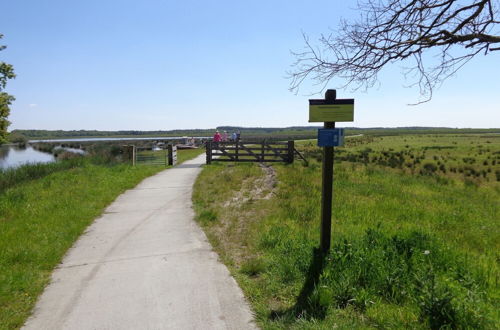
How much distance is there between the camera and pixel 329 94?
4.64 meters

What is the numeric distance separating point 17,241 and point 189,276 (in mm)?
3501

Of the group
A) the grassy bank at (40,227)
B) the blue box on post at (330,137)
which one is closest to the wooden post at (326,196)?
the blue box on post at (330,137)

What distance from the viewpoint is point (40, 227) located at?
21.3ft

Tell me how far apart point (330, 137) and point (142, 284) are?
10.5 ft

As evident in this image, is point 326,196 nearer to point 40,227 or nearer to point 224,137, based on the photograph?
point 40,227

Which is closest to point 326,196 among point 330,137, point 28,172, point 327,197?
point 327,197

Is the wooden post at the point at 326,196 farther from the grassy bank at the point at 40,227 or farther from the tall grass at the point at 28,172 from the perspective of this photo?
the tall grass at the point at 28,172

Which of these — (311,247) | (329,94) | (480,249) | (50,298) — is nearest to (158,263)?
(50,298)

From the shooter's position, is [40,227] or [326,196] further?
[40,227]

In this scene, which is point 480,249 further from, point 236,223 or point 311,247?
point 236,223

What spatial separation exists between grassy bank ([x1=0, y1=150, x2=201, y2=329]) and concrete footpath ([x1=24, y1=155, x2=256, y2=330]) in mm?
199

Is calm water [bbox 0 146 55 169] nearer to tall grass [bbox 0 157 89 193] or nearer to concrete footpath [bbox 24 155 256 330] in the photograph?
tall grass [bbox 0 157 89 193]

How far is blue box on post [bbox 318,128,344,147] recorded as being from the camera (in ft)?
14.9

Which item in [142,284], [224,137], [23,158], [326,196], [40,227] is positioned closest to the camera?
[142,284]
